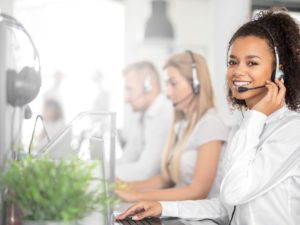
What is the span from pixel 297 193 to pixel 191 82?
1.16 meters

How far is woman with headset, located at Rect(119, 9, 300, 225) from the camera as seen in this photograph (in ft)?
4.16

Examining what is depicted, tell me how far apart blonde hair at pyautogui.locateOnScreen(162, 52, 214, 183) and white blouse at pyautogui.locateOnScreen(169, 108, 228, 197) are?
0.08ft

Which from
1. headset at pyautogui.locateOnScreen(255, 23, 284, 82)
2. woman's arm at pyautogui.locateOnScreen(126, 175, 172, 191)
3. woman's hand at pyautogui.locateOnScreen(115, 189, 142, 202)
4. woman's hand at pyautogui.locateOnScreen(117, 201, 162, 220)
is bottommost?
woman's arm at pyautogui.locateOnScreen(126, 175, 172, 191)

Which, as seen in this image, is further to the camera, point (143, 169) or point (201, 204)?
point (143, 169)

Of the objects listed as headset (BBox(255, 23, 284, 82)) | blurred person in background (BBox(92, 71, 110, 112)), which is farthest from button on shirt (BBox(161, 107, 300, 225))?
blurred person in background (BBox(92, 71, 110, 112))

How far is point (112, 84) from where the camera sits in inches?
273

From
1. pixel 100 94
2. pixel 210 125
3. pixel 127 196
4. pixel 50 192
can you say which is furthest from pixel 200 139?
pixel 100 94

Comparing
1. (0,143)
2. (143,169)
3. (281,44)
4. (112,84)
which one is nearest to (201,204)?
(281,44)

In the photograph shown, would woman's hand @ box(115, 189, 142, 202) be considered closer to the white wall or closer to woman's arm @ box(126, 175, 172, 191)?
woman's arm @ box(126, 175, 172, 191)

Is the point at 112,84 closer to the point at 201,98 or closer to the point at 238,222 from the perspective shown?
the point at 201,98

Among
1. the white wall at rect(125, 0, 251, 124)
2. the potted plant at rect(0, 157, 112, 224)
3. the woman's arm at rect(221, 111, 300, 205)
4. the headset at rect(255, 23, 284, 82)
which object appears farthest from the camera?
the white wall at rect(125, 0, 251, 124)

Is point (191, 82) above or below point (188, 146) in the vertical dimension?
above

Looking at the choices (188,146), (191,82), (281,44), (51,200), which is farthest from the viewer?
(191,82)

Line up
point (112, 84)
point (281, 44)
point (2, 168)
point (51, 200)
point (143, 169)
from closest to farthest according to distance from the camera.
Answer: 1. point (51, 200)
2. point (2, 168)
3. point (281, 44)
4. point (143, 169)
5. point (112, 84)
